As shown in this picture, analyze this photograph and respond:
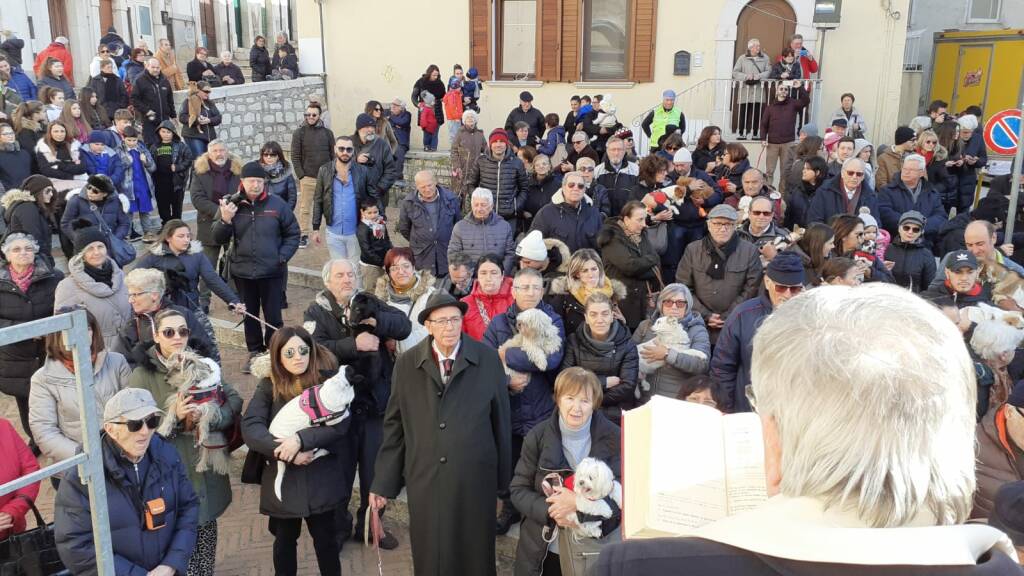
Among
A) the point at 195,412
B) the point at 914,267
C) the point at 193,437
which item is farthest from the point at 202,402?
the point at 914,267

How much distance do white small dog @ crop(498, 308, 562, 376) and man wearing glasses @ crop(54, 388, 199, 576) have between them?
6.57ft

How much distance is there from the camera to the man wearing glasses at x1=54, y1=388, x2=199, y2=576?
11.9 ft

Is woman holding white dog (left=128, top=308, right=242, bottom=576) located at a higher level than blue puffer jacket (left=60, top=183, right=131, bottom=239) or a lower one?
lower

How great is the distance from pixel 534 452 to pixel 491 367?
52 cm

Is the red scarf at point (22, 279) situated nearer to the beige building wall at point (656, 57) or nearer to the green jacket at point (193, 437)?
the green jacket at point (193, 437)

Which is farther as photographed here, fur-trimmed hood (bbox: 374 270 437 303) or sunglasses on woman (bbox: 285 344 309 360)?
fur-trimmed hood (bbox: 374 270 437 303)

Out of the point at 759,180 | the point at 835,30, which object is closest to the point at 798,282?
the point at 759,180

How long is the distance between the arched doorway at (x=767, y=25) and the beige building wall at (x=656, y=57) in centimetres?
18

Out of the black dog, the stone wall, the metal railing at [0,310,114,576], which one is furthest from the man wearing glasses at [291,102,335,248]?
the metal railing at [0,310,114,576]

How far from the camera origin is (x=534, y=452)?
4.29 m

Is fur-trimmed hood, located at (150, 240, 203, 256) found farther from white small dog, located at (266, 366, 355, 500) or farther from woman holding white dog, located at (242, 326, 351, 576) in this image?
white small dog, located at (266, 366, 355, 500)

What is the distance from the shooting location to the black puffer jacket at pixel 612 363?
5078 mm

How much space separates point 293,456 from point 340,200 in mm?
5133

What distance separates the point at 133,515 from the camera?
3818mm
